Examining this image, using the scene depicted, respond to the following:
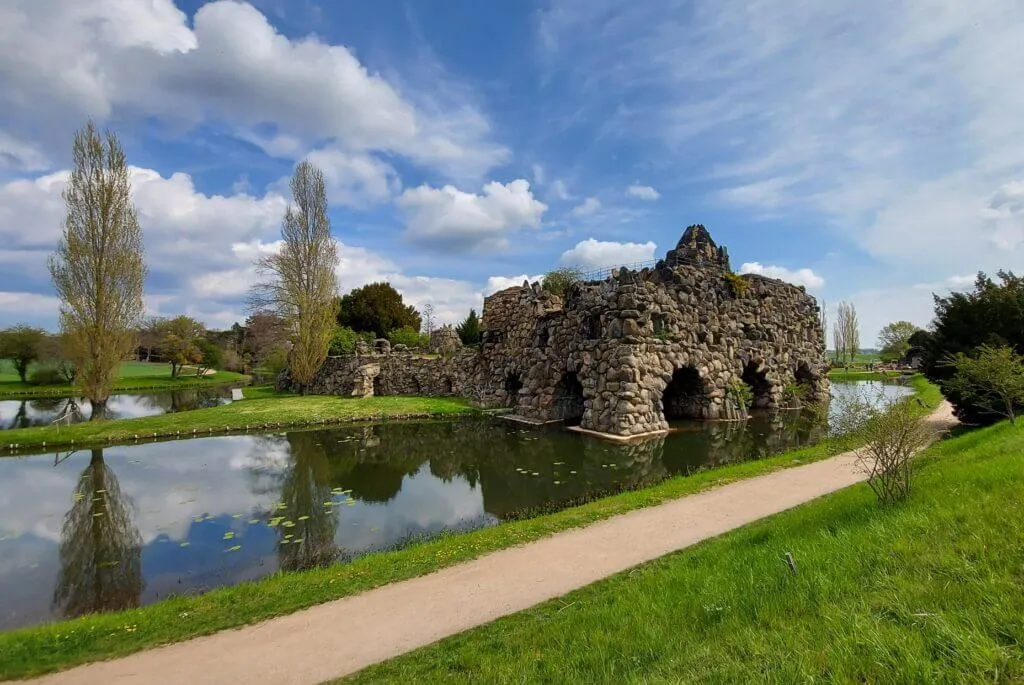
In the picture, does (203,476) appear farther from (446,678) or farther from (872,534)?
(872,534)

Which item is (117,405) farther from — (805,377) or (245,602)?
(805,377)

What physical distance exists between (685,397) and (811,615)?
2219 cm

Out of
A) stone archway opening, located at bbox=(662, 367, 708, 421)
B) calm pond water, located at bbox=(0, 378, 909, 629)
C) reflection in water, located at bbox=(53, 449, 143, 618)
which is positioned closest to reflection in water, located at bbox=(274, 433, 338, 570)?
calm pond water, located at bbox=(0, 378, 909, 629)

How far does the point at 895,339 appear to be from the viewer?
68375 millimetres

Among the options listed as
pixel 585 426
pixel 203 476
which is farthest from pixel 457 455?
pixel 203 476

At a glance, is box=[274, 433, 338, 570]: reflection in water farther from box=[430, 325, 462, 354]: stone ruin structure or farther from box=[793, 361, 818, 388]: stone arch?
box=[793, 361, 818, 388]: stone arch

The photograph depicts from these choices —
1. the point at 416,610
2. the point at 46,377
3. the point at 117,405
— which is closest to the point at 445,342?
the point at 117,405

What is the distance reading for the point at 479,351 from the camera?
1218 inches

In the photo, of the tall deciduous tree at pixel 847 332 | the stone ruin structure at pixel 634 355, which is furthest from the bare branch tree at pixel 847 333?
the stone ruin structure at pixel 634 355

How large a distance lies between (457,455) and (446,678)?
44.0 feet

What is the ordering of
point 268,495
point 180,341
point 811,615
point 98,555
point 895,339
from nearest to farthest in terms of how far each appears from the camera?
point 811,615 < point 98,555 < point 268,495 < point 180,341 < point 895,339

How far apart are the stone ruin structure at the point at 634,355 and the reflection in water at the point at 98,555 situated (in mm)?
15090

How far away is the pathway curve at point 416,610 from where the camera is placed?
488 centimetres

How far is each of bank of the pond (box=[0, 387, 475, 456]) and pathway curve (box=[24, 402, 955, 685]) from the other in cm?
1836
